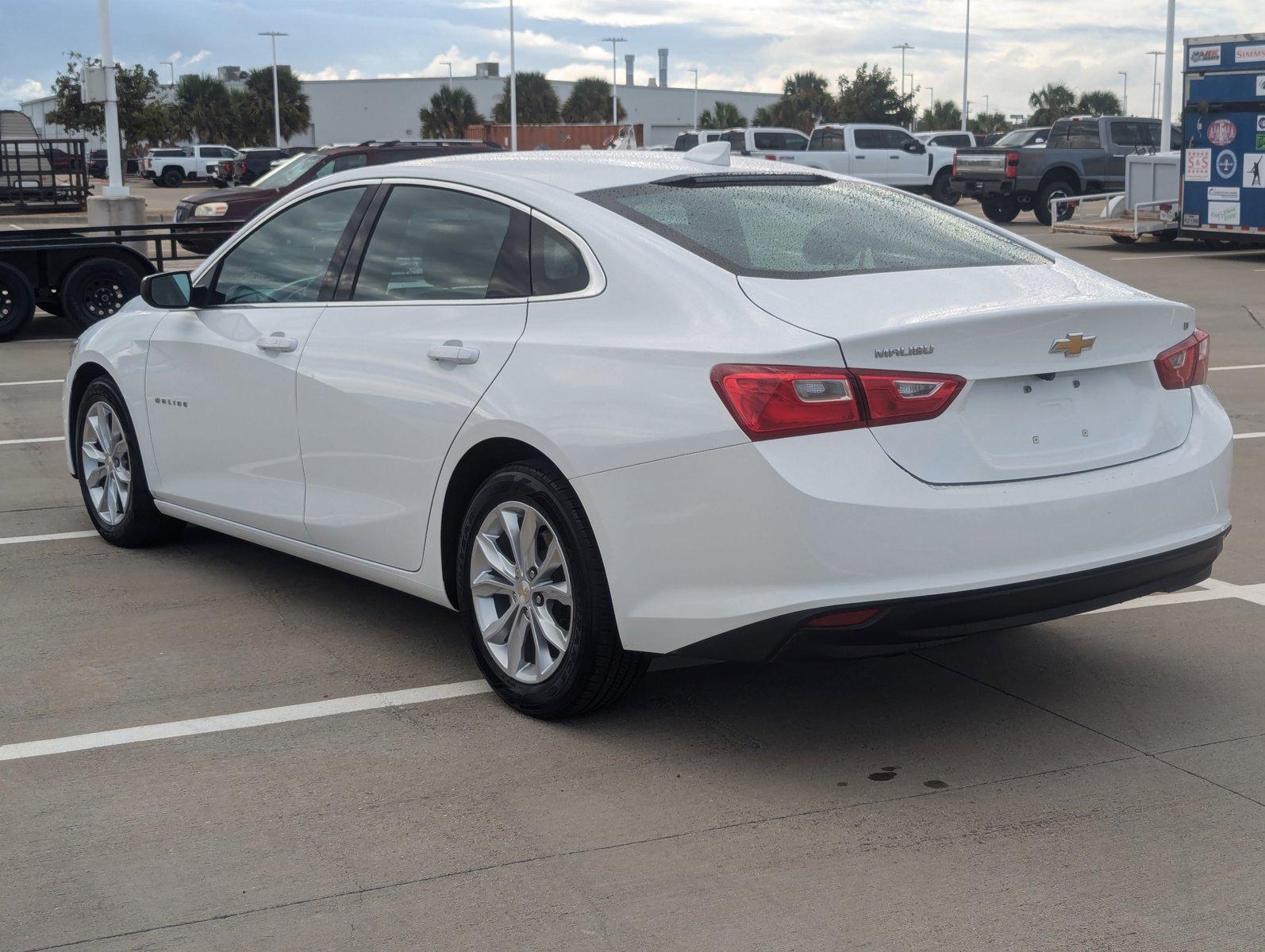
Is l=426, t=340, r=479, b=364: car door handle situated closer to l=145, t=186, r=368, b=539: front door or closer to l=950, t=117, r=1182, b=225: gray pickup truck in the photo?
l=145, t=186, r=368, b=539: front door

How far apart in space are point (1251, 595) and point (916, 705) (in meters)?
1.83

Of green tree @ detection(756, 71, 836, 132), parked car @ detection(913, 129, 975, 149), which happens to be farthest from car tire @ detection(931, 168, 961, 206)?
green tree @ detection(756, 71, 836, 132)

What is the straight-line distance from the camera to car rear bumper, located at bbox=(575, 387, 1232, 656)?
364 centimetres

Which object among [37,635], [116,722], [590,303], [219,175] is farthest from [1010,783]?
[219,175]

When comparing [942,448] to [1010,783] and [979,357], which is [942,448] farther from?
[1010,783]

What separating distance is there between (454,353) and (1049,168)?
26.5 meters

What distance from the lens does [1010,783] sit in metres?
3.91

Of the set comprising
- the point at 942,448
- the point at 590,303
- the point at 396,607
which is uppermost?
the point at 590,303

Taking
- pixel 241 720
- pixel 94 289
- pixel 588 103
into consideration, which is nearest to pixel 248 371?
pixel 241 720

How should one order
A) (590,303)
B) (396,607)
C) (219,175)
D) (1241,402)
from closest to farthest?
1. (590,303)
2. (396,607)
3. (1241,402)
4. (219,175)

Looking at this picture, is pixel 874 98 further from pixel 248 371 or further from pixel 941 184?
pixel 248 371

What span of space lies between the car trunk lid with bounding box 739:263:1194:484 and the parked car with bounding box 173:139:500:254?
14830 millimetres

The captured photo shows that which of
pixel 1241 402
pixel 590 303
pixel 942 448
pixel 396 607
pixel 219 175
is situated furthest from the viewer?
pixel 219 175

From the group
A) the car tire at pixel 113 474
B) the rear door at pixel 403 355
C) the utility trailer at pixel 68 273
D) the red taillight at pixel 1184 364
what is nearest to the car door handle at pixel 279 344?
the rear door at pixel 403 355
